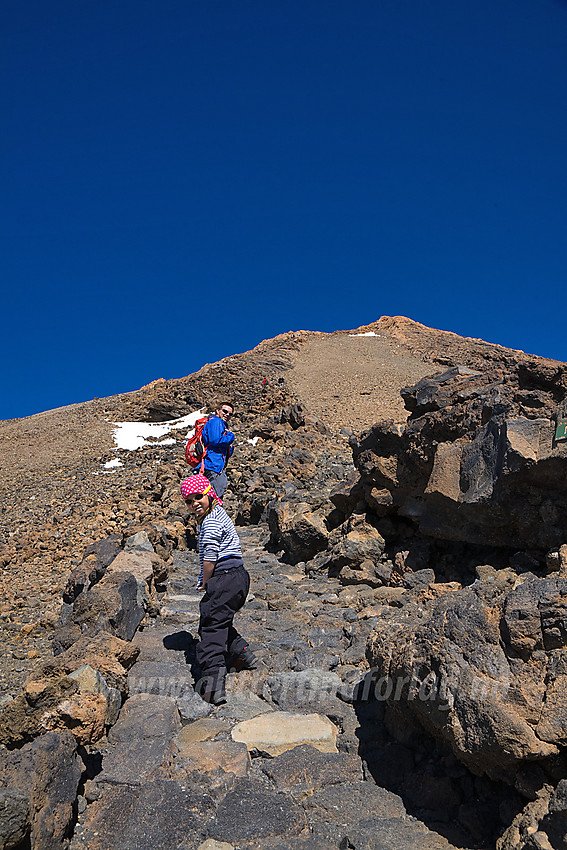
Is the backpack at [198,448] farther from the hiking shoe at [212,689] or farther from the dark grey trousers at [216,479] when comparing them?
the hiking shoe at [212,689]

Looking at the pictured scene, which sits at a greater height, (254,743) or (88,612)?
(88,612)

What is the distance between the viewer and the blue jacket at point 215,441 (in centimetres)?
921

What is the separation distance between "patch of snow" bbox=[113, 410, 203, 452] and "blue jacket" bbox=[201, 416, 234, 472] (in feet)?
38.1

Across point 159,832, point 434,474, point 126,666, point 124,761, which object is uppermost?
point 434,474

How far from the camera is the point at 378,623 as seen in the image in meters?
5.30

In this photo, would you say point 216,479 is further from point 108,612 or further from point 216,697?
point 216,697

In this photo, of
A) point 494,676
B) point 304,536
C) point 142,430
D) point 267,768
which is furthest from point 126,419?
point 494,676

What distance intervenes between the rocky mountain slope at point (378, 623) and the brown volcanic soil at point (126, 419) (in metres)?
0.10

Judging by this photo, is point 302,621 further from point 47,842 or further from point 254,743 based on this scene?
point 47,842

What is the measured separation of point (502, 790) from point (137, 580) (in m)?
4.37

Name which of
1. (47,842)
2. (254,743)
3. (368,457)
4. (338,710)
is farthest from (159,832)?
(368,457)

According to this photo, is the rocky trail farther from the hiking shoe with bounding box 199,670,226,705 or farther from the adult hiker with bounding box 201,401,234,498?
the adult hiker with bounding box 201,401,234,498

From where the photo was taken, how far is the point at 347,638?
17.3ft

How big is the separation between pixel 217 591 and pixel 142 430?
19506 millimetres
